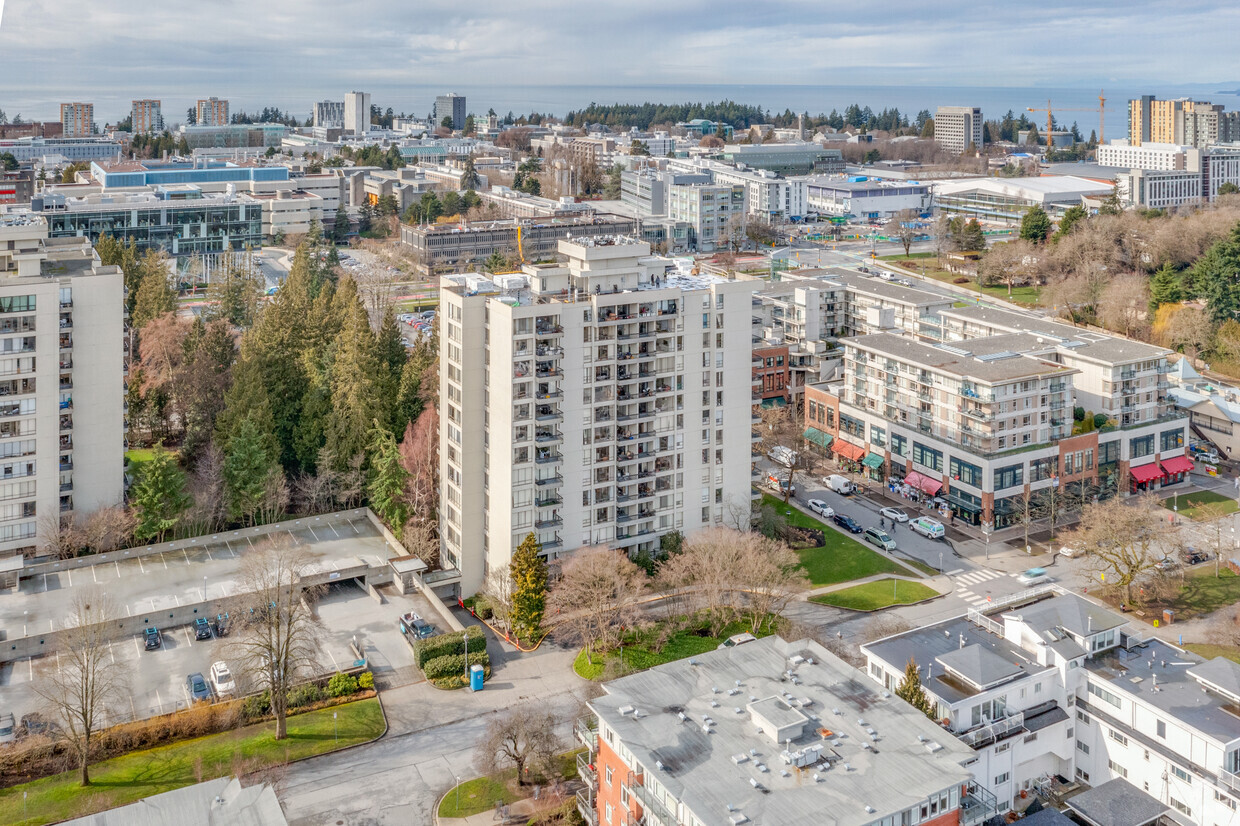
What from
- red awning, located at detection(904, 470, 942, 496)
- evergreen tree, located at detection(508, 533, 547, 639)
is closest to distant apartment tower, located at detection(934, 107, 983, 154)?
red awning, located at detection(904, 470, 942, 496)

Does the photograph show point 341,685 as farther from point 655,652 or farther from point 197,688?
point 655,652

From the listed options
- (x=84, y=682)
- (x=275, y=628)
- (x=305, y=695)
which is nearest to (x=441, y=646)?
(x=305, y=695)

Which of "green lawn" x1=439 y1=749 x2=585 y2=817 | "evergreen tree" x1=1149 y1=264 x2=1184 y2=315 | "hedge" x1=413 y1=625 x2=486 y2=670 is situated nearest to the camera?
"green lawn" x1=439 y1=749 x2=585 y2=817

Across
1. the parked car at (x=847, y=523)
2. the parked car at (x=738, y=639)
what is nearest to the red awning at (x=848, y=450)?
the parked car at (x=847, y=523)

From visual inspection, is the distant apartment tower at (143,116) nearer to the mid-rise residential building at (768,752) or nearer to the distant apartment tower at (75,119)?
the distant apartment tower at (75,119)

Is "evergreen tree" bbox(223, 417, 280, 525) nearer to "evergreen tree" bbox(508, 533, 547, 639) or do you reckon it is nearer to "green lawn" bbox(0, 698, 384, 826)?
"evergreen tree" bbox(508, 533, 547, 639)
